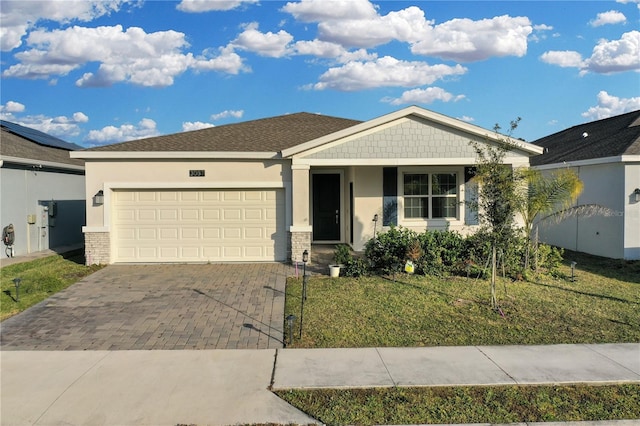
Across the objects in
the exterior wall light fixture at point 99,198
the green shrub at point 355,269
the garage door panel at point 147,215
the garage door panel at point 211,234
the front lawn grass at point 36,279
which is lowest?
the front lawn grass at point 36,279

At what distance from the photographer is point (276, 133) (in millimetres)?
15289

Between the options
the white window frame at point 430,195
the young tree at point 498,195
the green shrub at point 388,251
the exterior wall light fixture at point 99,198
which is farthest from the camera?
the white window frame at point 430,195

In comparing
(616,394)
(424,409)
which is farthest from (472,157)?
(424,409)

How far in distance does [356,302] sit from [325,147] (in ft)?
17.5

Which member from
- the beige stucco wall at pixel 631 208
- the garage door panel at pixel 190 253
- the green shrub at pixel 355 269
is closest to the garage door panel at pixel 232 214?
the garage door panel at pixel 190 253

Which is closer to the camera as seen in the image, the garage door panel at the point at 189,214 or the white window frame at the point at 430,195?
the garage door panel at the point at 189,214

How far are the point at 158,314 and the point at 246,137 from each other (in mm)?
7418

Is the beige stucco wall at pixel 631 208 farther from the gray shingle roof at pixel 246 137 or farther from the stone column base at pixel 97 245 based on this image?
the stone column base at pixel 97 245

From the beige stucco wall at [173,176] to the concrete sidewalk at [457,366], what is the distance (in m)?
7.36

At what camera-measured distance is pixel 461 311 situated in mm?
8445

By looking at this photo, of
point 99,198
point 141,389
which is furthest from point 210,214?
point 141,389

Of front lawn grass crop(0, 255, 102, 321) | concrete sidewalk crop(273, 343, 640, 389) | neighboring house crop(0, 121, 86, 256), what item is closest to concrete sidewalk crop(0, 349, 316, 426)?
concrete sidewalk crop(273, 343, 640, 389)

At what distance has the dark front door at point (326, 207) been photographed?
53.5 ft

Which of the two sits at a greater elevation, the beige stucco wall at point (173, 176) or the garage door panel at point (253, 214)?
the beige stucco wall at point (173, 176)
